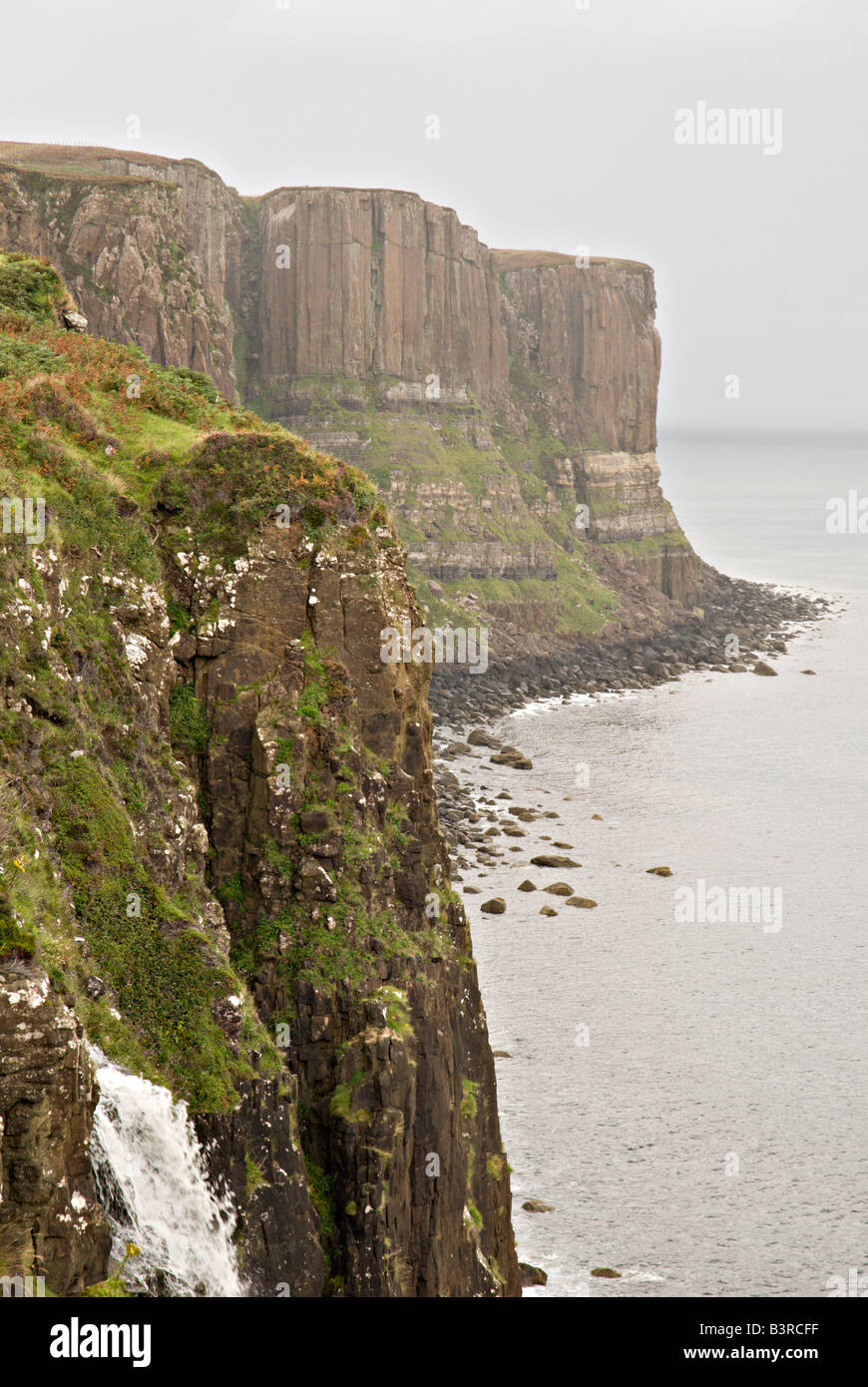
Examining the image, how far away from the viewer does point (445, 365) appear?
463 ft

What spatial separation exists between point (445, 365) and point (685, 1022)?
10302 cm

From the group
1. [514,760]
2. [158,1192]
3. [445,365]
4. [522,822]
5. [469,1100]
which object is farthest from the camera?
[445,365]

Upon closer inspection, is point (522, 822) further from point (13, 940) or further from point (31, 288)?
point (13, 940)

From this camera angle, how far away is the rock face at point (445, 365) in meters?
115

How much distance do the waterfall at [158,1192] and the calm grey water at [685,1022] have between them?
16.9 metres

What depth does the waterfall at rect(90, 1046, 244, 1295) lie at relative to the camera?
62.6ft

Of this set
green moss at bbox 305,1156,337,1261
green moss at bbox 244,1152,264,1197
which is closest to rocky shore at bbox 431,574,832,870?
green moss at bbox 305,1156,337,1261

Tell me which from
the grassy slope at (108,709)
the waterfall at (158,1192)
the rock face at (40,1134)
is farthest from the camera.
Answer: the grassy slope at (108,709)

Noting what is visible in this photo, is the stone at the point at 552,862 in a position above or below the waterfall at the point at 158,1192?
below

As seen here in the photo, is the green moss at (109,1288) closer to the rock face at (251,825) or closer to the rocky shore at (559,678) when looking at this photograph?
the rock face at (251,825)

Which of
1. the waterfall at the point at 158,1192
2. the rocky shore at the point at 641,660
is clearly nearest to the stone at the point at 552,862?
the rocky shore at the point at 641,660

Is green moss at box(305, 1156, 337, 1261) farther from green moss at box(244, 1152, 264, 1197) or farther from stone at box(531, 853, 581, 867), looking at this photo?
stone at box(531, 853, 581, 867)

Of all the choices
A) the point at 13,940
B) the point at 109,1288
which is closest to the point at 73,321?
the point at 13,940

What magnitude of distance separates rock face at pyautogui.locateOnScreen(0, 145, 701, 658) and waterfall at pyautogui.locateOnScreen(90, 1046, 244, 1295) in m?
83.7
